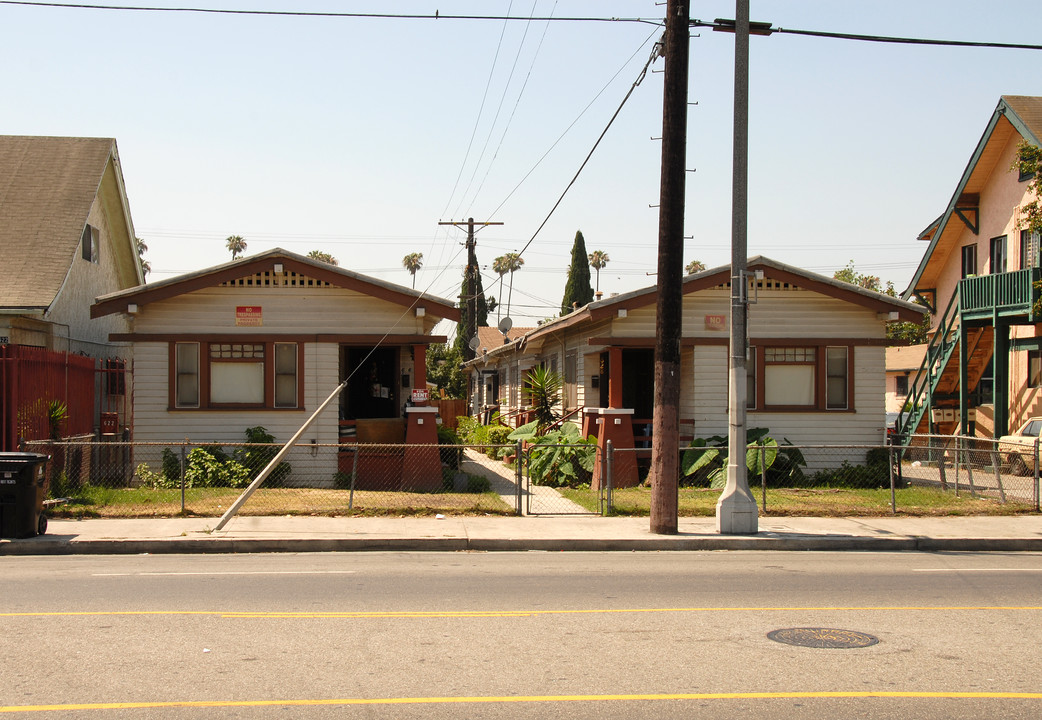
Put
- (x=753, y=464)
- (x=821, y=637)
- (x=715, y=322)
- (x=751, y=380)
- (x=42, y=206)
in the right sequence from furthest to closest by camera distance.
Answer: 1. (x=42, y=206)
2. (x=751, y=380)
3. (x=715, y=322)
4. (x=753, y=464)
5. (x=821, y=637)

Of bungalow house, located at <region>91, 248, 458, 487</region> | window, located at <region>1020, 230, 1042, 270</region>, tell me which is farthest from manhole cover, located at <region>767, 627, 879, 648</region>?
window, located at <region>1020, 230, 1042, 270</region>

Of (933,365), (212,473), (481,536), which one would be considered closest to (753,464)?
(481,536)

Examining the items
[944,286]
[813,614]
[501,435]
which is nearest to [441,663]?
[813,614]

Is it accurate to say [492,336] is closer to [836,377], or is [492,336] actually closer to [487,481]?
[836,377]

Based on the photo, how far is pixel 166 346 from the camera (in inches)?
766

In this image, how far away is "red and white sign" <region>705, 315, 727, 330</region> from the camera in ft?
68.8

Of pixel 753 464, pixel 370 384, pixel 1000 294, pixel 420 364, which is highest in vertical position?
pixel 1000 294

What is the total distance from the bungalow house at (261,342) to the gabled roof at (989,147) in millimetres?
17835

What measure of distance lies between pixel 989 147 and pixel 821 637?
84.0 ft

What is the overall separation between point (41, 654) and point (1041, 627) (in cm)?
795

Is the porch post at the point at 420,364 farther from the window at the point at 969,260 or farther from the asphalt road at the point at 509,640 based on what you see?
the window at the point at 969,260

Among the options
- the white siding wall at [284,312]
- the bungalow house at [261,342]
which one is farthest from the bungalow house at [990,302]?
the white siding wall at [284,312]

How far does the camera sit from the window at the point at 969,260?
103 ft

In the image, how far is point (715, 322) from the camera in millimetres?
21016
